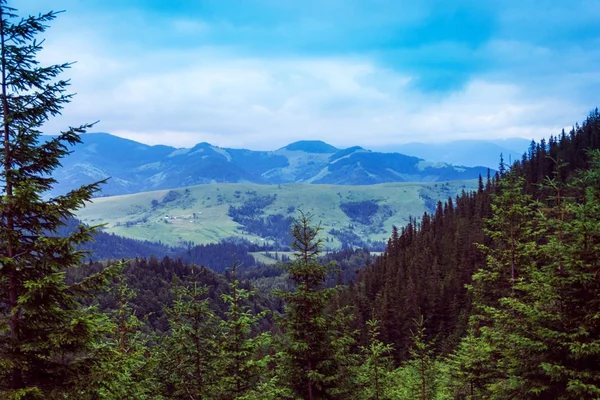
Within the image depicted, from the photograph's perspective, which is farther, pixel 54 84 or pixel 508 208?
pixel 508 208

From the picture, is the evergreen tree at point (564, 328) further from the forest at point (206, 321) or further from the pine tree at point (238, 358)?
the pine tree at point (238, 358)

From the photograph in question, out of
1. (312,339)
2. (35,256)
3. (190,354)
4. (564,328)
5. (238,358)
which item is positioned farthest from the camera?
(190,354)

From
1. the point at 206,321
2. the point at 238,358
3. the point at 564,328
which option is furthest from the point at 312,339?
the point at 564,328

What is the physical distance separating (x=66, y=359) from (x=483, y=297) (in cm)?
2488

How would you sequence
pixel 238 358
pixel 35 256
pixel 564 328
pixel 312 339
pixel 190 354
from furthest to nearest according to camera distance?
pixel 190 354
pixel 312 339
pixel 238 358
pixel 564 328
pixel 35 256

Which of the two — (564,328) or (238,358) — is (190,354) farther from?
(564,328)

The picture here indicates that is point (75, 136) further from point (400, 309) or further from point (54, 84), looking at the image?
point (400, 309)

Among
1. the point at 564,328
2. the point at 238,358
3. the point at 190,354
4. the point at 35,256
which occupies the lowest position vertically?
the point at 190,354

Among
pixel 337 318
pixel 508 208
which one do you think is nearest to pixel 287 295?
pixel 337 318

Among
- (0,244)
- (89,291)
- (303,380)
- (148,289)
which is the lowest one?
(148,289)

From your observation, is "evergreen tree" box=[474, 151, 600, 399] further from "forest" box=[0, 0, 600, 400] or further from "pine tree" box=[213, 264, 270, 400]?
"pine tree" box=[213, 264, 270, 400]

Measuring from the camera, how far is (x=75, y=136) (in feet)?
38.8

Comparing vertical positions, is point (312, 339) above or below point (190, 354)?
above

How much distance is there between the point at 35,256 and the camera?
11086mm
